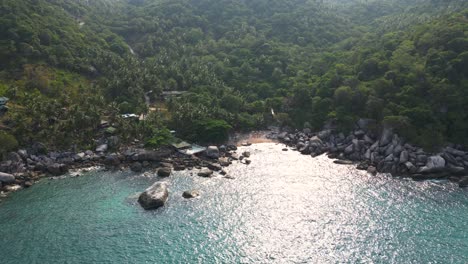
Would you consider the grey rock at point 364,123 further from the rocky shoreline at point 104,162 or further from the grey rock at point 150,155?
the grey rock at point 150,155

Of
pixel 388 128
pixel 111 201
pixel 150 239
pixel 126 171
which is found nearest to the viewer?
pixel 150 239

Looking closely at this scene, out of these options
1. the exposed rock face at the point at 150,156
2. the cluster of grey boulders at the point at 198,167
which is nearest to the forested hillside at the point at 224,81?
the exposed rock face at the point at 150,156

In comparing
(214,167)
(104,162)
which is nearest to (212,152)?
(214,167)

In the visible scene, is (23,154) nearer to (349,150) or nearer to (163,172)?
(163,172)

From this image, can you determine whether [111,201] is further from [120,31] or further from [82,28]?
[120,31]

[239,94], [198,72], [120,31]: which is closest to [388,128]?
[239,94]

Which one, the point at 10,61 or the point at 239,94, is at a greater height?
the point at 10,61
